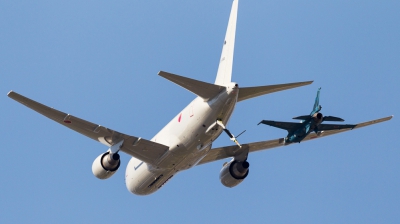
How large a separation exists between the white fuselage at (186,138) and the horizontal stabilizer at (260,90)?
0.97 metres

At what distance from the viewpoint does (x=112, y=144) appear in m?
44.2

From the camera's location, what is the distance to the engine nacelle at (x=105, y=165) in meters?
44.8

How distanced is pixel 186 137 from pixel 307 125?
7.22m

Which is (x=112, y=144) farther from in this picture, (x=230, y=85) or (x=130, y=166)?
(x=230, y=85)

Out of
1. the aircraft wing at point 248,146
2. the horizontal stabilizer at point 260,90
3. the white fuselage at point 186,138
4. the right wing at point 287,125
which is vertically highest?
the aircraft wing at point 248,146

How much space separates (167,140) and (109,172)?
517cm

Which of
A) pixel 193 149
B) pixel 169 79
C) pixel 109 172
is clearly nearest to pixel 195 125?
pixel 193 149

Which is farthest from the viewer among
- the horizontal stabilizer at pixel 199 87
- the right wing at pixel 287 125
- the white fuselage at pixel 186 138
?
the right wing at pixel 287 125

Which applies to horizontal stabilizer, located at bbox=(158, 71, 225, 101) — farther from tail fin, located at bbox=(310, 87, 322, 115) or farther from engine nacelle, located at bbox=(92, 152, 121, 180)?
engine nacelle, located at bbox=(92, 152, 121, 180)

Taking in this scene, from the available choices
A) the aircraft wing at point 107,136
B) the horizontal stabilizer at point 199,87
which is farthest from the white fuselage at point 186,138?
the aircraft wing at point 107,136

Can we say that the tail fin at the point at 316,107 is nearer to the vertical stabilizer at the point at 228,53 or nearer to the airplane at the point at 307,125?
the airplane at the point at 307,125

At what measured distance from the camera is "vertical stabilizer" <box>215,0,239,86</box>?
4069 cm

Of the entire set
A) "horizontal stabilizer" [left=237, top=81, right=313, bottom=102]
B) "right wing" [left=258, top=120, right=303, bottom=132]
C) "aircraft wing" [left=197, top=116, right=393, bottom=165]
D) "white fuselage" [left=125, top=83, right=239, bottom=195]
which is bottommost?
"white fuselage" [left=125, top=83, right=239, bottom=195]

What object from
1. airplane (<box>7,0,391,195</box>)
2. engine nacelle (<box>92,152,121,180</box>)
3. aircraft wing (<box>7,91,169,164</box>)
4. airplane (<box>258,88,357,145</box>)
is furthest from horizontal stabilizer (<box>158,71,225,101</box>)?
engine nacelle (<box>92,152,121,180</box>)
